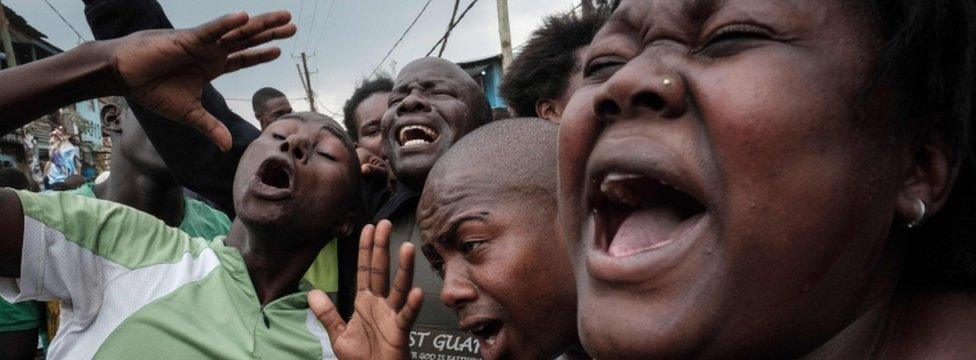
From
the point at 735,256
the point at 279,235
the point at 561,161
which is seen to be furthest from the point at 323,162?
the point at 735,256

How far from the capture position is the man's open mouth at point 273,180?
Answer: 2.39 m

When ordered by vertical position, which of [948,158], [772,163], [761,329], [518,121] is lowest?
[518,121]

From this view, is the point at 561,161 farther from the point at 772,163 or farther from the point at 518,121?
the point at 518,121

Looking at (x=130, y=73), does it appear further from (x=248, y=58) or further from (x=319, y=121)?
(x=319, y=121)

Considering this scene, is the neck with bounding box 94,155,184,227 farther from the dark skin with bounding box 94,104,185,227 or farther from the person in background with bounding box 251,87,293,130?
the person in background with bounding box 251,87,293,130

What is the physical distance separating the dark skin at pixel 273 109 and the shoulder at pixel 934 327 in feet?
18.0

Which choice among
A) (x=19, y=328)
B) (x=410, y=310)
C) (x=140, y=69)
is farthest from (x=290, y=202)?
(x=19, y=328)

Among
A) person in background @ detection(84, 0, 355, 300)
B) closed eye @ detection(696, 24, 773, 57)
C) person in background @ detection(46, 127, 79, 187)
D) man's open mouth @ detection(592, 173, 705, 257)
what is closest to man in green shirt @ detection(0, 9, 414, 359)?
person in background @ detection(84, 0, 355, 300)

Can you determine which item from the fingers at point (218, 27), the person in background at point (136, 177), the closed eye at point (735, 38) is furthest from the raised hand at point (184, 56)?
the person in background at point (136, 177)

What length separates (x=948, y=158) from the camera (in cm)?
95

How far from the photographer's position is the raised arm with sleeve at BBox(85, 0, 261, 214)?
2.45 m

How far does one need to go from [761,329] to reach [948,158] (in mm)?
361

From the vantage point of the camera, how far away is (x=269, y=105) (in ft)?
20.1

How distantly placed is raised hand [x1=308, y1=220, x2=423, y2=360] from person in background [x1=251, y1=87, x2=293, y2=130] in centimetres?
435
